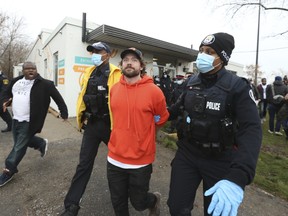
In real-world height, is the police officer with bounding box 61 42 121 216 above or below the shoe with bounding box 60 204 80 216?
above

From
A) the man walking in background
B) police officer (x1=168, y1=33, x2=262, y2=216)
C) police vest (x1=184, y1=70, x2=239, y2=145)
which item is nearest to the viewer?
police officer (x1=168, y1=33, x2=262, y2=216)

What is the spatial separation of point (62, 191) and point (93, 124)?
1262 millimetres

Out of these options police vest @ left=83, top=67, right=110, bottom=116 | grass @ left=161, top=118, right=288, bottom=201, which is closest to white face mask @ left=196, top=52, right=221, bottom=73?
police vest @ left=83, top=67, right=110, bottom=116

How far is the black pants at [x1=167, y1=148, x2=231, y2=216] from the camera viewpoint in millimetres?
1841

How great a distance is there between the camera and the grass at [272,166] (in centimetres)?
354

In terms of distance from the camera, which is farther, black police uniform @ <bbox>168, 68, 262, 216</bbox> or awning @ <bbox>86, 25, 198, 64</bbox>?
awning @ <bbox>86, 25, 198, 64</bbox>

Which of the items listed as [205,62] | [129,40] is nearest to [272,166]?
[205,62]

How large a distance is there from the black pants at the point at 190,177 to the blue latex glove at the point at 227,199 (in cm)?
39

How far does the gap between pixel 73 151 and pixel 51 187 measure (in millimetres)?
1622

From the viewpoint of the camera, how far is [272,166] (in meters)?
4.57

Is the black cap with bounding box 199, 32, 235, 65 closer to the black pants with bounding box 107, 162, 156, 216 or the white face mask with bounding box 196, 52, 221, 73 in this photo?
the white face mask with bounding box 196, 52, 221, 73

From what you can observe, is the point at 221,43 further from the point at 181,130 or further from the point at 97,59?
the point at 97,59

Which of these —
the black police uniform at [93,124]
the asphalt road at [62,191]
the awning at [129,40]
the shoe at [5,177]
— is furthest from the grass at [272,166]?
the awning at [129,40]

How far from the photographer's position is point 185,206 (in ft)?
6.24
